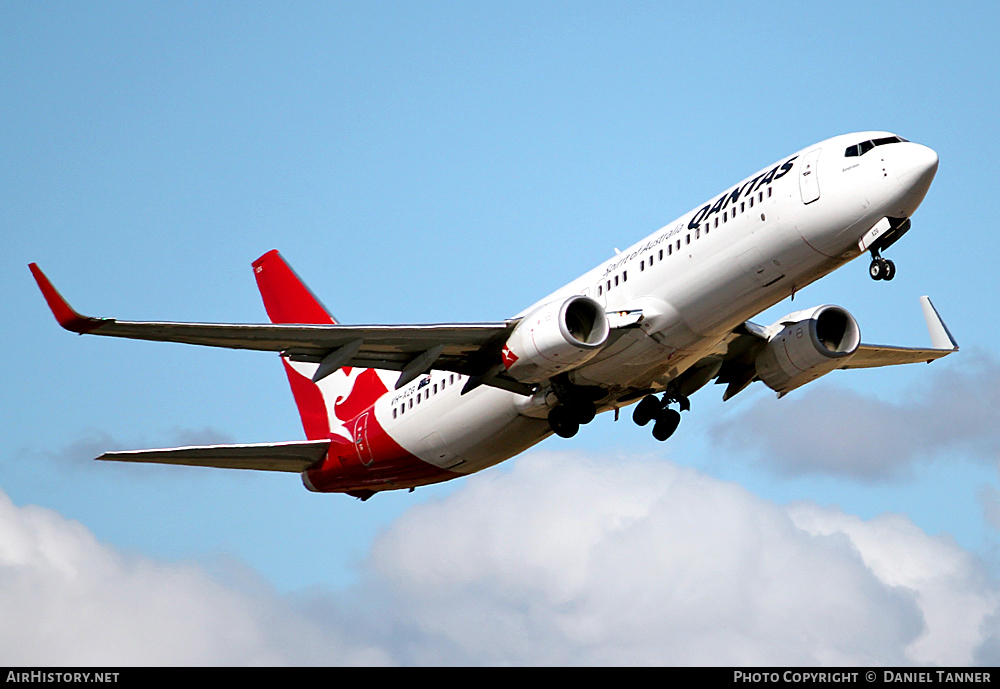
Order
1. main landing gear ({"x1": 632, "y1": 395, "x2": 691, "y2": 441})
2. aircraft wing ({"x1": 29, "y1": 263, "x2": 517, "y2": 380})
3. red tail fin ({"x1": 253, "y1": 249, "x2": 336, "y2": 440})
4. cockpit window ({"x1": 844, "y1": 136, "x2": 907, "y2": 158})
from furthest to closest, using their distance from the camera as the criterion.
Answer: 1. red tail fin ({"x1": 253, "y1": 249, "x2": 336, "y2": 440})
2. main landing gear ({"x1": 632, "y1": 395, "x2": 691, "y2": 441})
3. cockpit window ({"x1": 844, "y1": 136, "x2": 907, "y2": 158})
4. aircraft wing ({"x1": 29, "y1": 263, "x2": 517, "y2": 380})

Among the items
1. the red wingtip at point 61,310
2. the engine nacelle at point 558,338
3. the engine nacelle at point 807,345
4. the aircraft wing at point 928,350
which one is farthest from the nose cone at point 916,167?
the red wingtip at point 61,310

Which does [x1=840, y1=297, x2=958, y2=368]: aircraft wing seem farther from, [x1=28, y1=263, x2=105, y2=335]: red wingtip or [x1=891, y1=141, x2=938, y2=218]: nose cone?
[x1=28, y1=263, x2=105, y2=335]: red wingtip

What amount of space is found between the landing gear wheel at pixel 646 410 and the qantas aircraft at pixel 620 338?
1.5 inches

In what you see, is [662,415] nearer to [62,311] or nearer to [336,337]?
[336,337]

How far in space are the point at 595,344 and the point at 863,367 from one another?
15.1 meters

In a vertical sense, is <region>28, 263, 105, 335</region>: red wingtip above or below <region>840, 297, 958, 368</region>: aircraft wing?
below

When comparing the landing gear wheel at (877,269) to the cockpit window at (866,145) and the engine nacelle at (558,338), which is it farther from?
the engine nacelle at (558,338)

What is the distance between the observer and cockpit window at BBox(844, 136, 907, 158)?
29.7 m

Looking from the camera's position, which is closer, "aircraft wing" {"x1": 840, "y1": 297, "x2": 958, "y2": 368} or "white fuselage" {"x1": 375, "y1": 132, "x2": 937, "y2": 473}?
"white fuselage" {"x1": 375, "y1": 132, "x2": 937, "y2": 473}

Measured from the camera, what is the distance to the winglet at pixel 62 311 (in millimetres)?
27016

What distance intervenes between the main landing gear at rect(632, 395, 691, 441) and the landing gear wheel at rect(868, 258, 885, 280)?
7.70 meters

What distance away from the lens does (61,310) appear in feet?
88.7

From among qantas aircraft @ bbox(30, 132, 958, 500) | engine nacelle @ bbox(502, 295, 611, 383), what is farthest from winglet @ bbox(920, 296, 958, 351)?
engine nacelle @ bbox(502, 295, 611, 383)

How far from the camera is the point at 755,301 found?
100 feet
